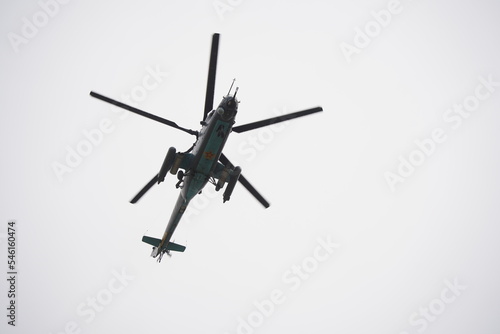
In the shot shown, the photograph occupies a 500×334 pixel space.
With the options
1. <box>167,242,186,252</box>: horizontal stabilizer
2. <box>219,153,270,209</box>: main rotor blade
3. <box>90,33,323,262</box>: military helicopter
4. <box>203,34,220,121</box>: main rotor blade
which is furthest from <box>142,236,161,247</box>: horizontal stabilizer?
<box>203,34,220,121</box>: main rotor blade

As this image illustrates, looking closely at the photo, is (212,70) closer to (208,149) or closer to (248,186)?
(208,149)

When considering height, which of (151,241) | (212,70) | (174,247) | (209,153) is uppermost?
(212,70)

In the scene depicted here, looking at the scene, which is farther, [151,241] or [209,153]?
[151,241]

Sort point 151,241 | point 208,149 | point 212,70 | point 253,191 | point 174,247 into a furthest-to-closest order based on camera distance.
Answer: point 174,247, point 151,241, point 253,191, point 208,149, point 212,70

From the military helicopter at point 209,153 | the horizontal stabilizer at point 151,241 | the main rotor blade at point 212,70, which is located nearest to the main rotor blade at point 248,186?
the military helicopter at point 209,153

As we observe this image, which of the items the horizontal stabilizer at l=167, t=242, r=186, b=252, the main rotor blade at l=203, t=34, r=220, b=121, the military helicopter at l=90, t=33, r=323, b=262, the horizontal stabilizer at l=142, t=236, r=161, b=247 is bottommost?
the horizontal stabilizer at l=167, t=242, r=186, b=252

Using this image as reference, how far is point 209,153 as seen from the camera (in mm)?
15078

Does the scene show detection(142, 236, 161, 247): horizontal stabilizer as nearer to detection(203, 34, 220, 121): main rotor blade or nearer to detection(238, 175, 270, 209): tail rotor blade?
detection(238, 175, 270, 209): tail rotor blade

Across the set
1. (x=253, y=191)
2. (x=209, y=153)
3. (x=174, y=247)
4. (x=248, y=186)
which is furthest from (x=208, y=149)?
(x=174, y=247)

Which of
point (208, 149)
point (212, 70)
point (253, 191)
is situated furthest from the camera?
point (253, 191)

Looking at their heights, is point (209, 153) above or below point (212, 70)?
below

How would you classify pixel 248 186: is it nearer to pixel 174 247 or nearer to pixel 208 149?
pixel 208 149

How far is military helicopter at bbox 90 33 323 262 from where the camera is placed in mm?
13688

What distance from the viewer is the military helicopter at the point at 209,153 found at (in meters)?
13.7
